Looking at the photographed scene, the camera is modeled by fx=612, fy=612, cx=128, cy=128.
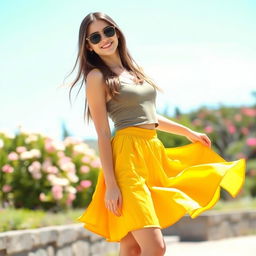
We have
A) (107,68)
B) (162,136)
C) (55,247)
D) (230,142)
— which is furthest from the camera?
(230,142)

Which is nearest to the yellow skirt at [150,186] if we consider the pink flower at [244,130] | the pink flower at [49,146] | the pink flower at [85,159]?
the pink flower at [49,146]

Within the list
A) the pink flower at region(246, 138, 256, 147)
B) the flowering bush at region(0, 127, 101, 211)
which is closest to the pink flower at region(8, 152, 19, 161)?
the flowering bush at region(0, 127, 101, 211)

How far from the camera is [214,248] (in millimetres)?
7984

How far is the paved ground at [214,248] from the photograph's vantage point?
7298 millimetres

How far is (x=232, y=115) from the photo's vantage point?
78.9 feet

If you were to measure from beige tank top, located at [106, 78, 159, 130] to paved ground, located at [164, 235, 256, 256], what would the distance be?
159 inches

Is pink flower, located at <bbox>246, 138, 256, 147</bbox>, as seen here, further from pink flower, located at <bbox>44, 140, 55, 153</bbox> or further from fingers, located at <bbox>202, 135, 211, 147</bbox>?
fingers, located at <bbox>202, 135, 211, 147</bbox>

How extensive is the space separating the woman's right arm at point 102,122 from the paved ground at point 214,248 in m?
4.11

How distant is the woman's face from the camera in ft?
11.7

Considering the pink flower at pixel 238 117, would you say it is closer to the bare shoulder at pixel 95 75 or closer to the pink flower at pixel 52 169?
the pink flower at pixel 52 169

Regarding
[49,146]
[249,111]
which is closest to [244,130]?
[249,111]

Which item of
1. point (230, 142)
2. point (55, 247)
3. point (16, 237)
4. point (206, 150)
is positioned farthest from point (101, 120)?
point (230, 142)

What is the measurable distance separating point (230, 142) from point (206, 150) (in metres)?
Result: 19.7

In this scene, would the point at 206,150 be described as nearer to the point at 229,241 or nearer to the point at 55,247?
the point at 55,247
